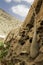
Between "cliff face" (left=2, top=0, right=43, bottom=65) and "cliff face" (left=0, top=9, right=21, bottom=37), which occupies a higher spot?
"cliff face" (left=0, top=9, right=21, bottom=37)

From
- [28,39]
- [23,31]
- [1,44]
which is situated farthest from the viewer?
[1,44]

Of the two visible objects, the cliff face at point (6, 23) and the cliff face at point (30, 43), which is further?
the cliff face at point (6, 23)

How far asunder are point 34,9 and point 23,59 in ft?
15.4

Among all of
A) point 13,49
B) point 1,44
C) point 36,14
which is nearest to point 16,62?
point 13,49

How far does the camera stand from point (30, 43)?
1917 cm

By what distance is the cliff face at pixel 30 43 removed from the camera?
57.6 feet

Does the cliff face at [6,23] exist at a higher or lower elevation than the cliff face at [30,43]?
higher

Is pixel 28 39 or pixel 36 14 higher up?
pixel 36 14

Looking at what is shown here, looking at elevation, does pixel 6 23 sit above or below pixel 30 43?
above

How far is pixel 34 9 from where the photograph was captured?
20.6 meters

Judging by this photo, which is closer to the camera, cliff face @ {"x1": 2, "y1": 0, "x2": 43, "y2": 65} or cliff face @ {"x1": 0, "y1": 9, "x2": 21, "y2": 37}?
cliff face @ {"x1": 2, "y1": 0, "x2": 43, "y2": 65}

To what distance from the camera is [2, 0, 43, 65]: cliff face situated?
1755 centimetres

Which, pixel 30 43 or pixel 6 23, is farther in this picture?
pixel 6 23

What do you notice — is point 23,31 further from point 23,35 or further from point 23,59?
point 23,59
